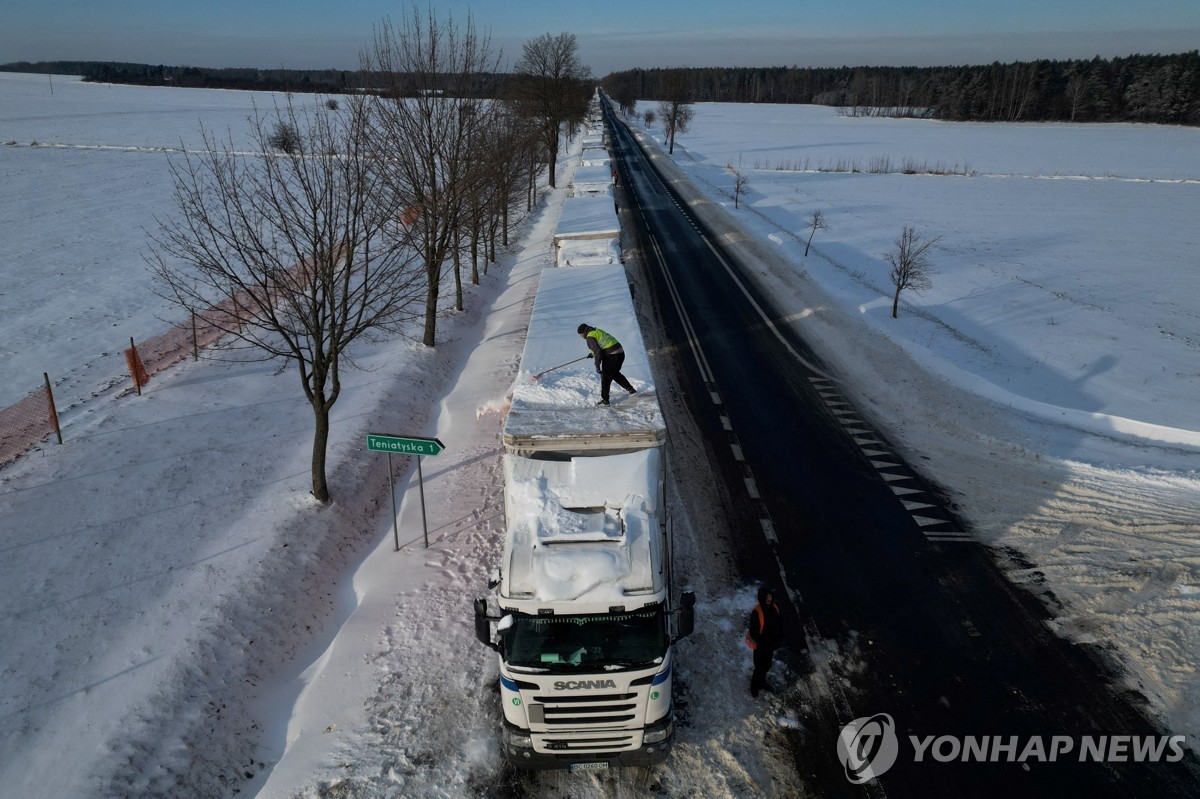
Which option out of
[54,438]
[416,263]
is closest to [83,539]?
[54,438]

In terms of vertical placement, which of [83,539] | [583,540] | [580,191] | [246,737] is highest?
[580,191]

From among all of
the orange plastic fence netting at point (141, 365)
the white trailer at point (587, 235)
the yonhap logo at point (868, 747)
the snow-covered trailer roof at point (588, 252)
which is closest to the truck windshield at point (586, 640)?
the yonhap logo at point (868, 747)

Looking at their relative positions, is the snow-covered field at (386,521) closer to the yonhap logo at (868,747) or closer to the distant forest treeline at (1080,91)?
the yonhap logo at (868,747)

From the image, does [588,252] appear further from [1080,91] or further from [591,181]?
[1080,91]

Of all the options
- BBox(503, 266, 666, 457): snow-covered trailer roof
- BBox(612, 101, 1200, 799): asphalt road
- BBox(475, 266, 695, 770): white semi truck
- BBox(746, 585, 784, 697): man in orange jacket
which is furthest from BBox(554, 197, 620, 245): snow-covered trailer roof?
BBox(746, 585, 784, 697): man in orange jacket

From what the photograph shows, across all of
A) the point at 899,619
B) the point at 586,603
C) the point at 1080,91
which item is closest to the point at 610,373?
the point at 586,603

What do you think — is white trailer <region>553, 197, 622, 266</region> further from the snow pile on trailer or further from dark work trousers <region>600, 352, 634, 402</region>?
dark work trousers <region>600, 352, 634, 402</region>

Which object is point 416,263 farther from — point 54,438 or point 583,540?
point 583,540
